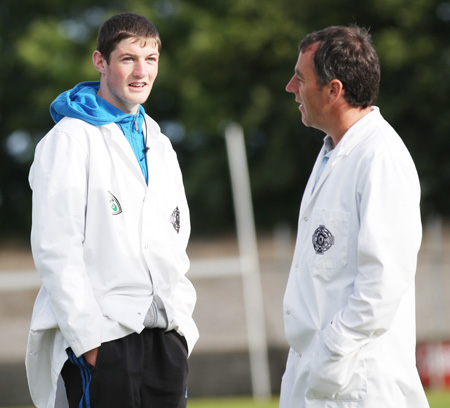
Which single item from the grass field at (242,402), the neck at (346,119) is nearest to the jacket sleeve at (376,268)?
the neck at (346,119)

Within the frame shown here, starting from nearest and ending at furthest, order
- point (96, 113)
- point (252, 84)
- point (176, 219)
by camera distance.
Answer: point (96, 113) → point (176, 219) → point (252, 84)

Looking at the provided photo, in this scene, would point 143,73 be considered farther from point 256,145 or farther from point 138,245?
point 256,145

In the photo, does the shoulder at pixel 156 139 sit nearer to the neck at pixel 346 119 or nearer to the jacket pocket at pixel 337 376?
the neck at pixel 346 119

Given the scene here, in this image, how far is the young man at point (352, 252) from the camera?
2557 millimetres

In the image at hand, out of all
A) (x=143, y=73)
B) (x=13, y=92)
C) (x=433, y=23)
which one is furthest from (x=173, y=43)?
(x=143, y=73)

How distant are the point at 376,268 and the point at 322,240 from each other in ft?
0.79

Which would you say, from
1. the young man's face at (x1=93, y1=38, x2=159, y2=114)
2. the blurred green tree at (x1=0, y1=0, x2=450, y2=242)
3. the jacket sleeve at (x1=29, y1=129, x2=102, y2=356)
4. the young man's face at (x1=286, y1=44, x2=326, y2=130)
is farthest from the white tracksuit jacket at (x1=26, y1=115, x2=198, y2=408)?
the blurred green tree at (x1=0, y1=0, x2=450, y2=242)

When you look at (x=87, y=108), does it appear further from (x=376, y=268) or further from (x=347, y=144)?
(x=376, y=268)

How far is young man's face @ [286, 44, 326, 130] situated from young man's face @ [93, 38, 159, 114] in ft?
1.86

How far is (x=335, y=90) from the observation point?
2.80 metres

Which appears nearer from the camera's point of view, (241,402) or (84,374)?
(84,374)

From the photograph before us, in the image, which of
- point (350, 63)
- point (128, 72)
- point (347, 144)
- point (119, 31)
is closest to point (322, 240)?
point (347, 144)

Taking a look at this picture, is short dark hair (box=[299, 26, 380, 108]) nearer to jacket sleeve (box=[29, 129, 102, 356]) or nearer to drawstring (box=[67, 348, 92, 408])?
jacket sleeve (box=[29, 129, 102, 356])

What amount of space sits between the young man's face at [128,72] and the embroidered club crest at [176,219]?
1.40ft
